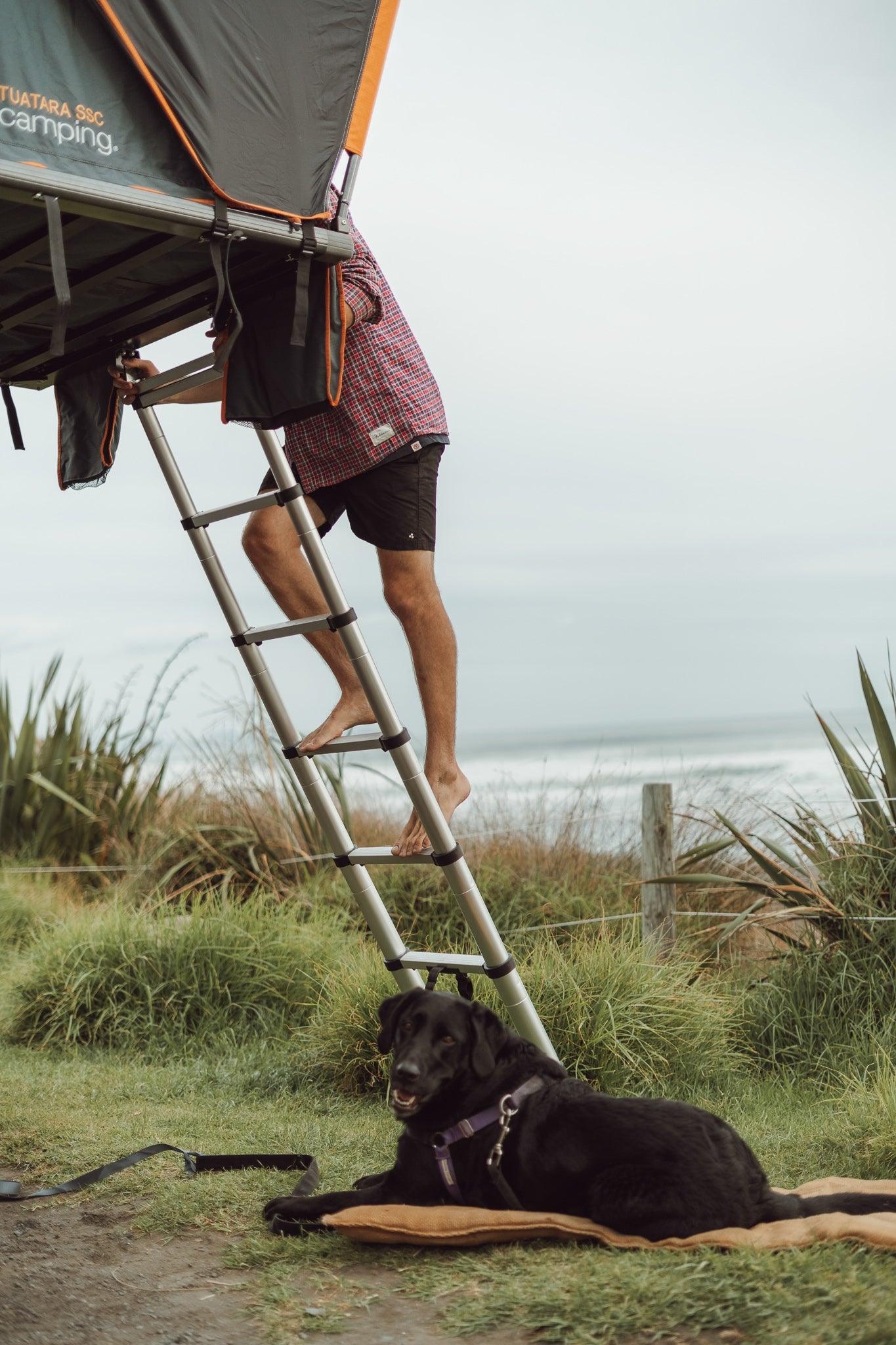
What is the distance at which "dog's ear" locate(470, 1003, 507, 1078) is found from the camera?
2795 mm

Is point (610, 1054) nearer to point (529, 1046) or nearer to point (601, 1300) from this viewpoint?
point (529, 1046)

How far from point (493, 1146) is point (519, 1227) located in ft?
0.58

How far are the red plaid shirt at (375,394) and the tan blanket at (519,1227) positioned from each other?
2148 millimetres

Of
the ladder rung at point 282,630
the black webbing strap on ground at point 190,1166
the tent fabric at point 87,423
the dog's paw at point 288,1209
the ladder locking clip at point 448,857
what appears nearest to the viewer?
the dog's paw at point 288,1209

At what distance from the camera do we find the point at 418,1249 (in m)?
2.78

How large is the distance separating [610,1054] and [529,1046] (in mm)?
1556

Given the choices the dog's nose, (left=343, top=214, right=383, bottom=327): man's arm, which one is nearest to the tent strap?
(left=343, top=214, right=383, bottom=327): man's arm

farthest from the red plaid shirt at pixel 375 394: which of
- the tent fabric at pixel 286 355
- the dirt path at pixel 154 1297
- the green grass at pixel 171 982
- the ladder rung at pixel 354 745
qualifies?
the green grass at pixel 171 982

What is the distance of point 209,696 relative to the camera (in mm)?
8453

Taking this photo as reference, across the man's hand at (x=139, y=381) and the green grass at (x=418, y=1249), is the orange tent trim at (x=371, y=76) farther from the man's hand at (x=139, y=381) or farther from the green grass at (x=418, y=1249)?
the green grass at (x=418, y=1249)

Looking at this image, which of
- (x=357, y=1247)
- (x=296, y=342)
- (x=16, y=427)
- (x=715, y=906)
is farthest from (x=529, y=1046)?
(x=715, y=906)

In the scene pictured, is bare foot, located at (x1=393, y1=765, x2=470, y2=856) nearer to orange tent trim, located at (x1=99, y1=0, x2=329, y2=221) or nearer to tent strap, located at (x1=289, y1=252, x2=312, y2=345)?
tent strap, located at (x1=289, y1=252, x2=312, y2=345)

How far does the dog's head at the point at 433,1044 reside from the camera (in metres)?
2.71

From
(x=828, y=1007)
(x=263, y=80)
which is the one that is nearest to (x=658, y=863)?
(x=828, y=1007)
